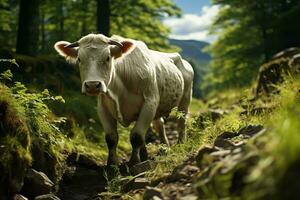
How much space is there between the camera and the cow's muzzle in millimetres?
6871

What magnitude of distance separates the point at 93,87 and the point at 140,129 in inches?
A: 57.1

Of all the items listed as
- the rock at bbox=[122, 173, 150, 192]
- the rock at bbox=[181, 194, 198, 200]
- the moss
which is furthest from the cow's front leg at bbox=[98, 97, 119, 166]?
the rock at bbox=[181, 194, 198, 200]

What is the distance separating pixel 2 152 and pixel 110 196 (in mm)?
1247

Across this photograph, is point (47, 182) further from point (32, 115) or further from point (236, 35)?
point (236, 35)

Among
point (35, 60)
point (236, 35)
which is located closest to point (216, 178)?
point (35, 60)

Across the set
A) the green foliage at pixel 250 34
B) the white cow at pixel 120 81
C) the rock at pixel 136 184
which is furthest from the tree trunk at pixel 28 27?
the green foliage at pixel 250 34

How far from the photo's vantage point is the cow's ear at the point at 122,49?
758 cm

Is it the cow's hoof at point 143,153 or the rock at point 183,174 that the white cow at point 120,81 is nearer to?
the cow's hoof at point 143,153

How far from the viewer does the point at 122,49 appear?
302 inches

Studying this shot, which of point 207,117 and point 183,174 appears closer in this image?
point 183,174

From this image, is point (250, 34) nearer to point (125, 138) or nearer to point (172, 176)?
point (125, 138)

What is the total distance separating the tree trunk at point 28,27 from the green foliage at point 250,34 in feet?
53.9

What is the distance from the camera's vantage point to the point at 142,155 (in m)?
8.70

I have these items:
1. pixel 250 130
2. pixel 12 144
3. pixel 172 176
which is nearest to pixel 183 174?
pixel 172 176
